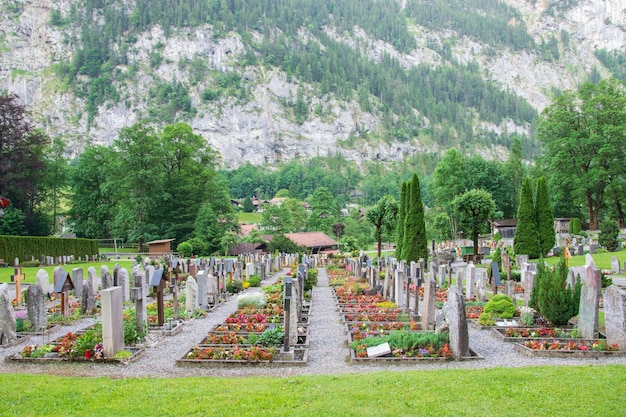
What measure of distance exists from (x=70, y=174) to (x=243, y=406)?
6161 centimetres

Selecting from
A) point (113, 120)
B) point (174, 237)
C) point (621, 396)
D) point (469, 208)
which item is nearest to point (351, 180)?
point (113, 120)

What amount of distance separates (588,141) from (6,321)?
172 feet

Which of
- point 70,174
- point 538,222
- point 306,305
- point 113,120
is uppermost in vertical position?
point 113,120

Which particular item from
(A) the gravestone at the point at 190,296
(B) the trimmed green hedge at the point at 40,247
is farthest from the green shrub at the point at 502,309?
(B) the trimmed green hedge at the point at 40,247

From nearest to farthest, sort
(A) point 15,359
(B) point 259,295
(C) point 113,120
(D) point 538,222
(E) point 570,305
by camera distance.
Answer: (A) point 15,359 < (E) point 570,305 < (B) point 259,295 < (D) point 538,222 < (C) point 113,120

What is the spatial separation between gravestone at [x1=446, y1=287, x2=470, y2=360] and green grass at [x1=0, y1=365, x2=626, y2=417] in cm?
128

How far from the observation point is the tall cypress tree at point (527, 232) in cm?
3281

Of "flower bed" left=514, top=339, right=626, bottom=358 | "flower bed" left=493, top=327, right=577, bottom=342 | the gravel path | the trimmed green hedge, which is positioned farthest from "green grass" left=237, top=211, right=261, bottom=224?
"flower bed" left=514, top=339, right=626, bottom=358

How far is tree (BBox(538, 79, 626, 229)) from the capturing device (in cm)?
4881

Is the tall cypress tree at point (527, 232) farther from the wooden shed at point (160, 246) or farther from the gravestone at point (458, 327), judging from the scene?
the wooden shed at point (160, 246)

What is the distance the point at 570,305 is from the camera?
481 inches

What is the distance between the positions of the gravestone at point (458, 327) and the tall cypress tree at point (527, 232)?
25242 millimetres

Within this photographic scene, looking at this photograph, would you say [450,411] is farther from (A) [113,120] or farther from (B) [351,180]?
(A) [113,120]

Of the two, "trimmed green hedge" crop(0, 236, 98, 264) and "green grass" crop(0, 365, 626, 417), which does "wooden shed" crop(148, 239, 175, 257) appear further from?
"green grass" crop(0, 365, 626, 417)
